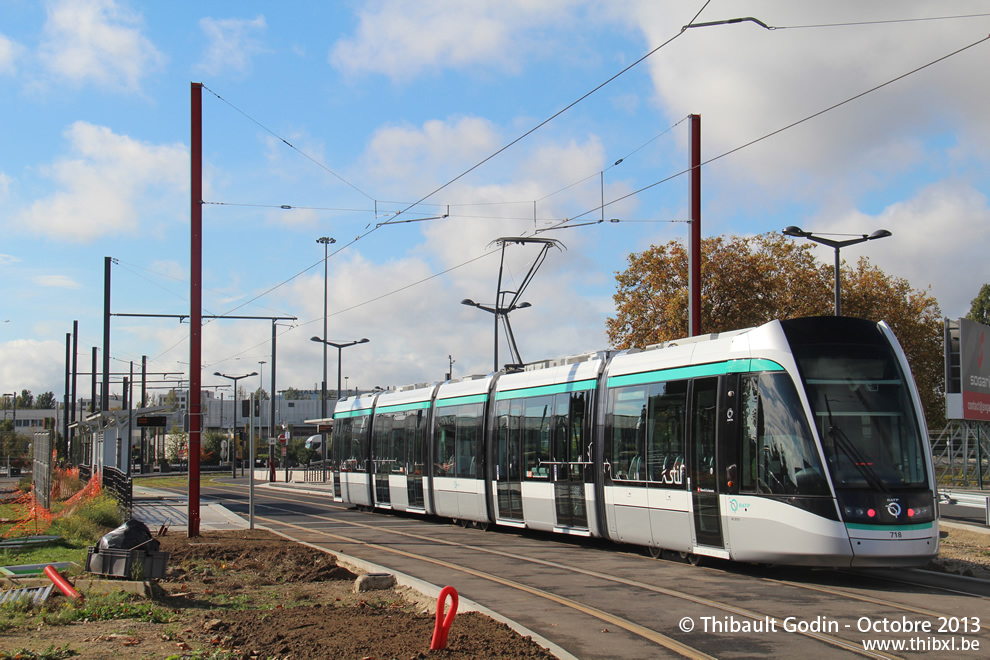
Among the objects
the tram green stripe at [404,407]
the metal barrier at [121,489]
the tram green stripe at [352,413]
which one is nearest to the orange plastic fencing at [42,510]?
the metal barrier at [121,489]

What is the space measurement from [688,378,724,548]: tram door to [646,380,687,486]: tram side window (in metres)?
0.26

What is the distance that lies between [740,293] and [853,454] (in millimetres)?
25977

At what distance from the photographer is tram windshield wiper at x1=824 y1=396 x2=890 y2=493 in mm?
11414

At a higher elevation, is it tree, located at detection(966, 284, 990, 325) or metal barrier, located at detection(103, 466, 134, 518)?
tree, located at detection(966, 284, 990, 325)

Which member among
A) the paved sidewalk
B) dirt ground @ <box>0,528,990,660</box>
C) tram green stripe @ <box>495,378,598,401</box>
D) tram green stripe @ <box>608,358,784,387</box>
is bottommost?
the paved sidewalk

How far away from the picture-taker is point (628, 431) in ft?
48.6

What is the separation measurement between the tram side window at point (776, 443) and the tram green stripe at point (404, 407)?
1144cm

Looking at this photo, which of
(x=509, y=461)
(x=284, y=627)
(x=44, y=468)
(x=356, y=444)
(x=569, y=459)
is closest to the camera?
(x=284, y=627)

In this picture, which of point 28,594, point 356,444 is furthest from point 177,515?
point 28,594

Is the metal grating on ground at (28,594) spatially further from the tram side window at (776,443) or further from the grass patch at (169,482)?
the grass patch at (169,482)

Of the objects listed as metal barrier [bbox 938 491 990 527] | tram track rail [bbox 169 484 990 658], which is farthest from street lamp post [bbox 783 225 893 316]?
tram track rail [bbox 169 484 990 658]

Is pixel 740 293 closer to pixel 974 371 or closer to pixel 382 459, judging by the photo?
pixel 974 371

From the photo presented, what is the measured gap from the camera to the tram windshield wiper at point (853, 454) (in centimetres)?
1141

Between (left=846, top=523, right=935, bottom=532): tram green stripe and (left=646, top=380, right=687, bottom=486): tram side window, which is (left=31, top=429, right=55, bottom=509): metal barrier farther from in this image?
(left=846, top=523, right=935, bottom=532): tram green stripe
